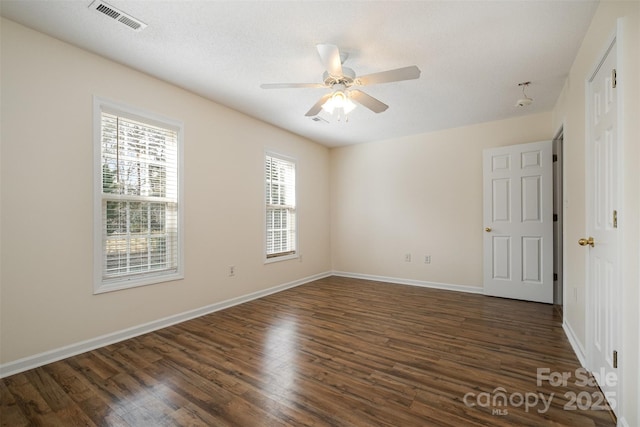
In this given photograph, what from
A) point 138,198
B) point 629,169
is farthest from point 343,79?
point 138,198

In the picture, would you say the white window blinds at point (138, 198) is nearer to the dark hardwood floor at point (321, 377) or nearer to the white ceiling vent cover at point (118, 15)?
the dark hardwood floor at point (321, 377)

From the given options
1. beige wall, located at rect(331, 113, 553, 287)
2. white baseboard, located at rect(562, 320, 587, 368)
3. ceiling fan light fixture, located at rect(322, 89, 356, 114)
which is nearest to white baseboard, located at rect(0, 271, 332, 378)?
beige wall, located at rect(331, 113, 553, 287)

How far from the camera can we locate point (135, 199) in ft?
9.53

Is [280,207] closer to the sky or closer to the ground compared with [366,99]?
closer to the ground

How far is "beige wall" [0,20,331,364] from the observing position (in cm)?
218

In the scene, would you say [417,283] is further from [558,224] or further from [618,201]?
[618,201]

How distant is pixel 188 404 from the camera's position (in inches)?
71.1

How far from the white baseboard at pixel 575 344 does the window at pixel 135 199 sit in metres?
3.82

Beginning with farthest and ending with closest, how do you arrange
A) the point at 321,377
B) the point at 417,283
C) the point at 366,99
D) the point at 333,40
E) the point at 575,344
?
1. the point at 417,283
2. the point at 366,99
3. the point at 575,344
4. the point at 333,40
5. the point at 321,377

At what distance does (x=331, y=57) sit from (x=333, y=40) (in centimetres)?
34

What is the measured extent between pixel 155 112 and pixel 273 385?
9.49 ft

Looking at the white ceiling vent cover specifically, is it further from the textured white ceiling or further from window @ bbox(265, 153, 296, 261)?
window @ bbox(265, 153, 296, 261)

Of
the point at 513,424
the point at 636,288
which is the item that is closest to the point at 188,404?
the point at 513,424

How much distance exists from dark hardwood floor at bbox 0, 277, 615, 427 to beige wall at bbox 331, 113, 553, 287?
1.52 meters
